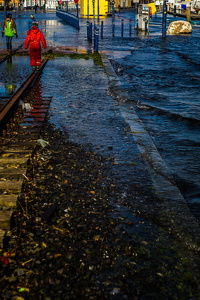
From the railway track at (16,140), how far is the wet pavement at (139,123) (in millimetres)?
396

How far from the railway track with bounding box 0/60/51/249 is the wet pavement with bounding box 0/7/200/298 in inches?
15.6

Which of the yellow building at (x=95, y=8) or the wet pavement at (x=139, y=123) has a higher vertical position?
the yellow building at (x=95, y=8)

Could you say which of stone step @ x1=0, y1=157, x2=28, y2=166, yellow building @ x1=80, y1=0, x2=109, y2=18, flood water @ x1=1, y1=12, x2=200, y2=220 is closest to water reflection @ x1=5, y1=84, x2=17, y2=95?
flood water @ x1=1, y1=12, x2=200, y2=220

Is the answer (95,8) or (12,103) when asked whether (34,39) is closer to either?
(12,103)

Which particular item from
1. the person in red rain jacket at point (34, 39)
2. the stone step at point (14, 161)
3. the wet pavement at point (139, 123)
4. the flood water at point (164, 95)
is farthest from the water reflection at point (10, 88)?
the stone step at point (14, 161)

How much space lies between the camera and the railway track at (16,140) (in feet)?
15.1

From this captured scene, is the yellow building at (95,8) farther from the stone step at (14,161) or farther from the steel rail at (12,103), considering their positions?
the stone step at (14,161)

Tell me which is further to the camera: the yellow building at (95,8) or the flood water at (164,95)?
the yellow building at (95,8)

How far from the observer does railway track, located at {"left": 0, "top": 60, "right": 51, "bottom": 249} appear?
15.1ft

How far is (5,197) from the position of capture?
469 cm

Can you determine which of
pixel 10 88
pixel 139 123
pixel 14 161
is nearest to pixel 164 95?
pixel 139 123

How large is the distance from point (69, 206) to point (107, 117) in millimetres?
4269

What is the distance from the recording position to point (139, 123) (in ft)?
27.7

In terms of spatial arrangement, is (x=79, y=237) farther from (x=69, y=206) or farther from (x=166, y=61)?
(x=166, y=61)
